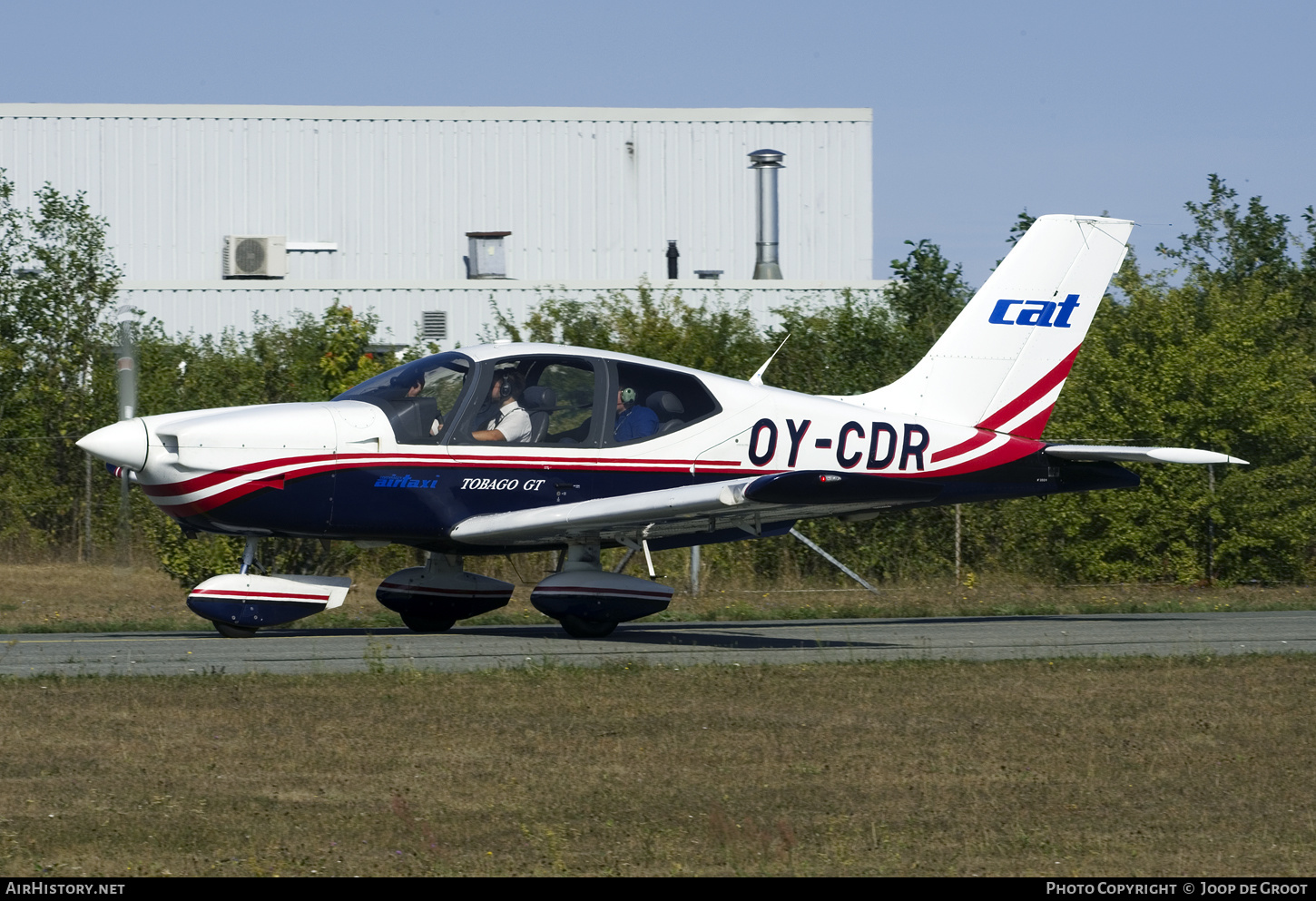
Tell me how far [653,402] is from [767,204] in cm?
2423

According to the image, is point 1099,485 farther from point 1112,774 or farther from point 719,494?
point 1112,774

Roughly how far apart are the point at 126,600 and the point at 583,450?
6690 mm

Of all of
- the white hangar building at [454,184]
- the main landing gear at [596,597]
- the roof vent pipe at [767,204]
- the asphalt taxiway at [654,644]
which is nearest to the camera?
the asphalt taxiway at [654,644]

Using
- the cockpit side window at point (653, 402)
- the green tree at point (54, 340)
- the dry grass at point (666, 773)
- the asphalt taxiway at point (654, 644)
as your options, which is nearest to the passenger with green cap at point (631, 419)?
the cockpit side window at point (653, 402)

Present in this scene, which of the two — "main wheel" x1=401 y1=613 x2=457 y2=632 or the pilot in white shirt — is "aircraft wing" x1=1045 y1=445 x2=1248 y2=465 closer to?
the pilot in white shirt

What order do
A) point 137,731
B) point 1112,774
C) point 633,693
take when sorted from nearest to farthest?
point 1112,774
point 137,731
point 633,693

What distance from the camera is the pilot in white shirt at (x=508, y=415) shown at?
12.4m

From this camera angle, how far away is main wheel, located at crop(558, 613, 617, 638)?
40.9 ft

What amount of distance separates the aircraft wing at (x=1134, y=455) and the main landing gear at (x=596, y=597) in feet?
12.3

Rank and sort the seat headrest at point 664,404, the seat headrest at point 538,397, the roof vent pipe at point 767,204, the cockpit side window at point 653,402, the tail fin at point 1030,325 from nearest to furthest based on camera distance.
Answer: the seat headrest at point 538,397, the cockpit side window at point 653,402, the seat headrest at point 664,404, the tail fin at point 1030,325, the roof vent pipe at point 767,204

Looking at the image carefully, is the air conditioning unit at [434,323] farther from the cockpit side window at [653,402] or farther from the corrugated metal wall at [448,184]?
the cockpit side window at [653,402]

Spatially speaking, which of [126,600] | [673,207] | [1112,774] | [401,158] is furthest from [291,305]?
[1112,774]

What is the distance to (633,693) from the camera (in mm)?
9312

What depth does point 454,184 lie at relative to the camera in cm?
3769
